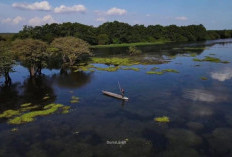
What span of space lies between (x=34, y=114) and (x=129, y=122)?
1656cm

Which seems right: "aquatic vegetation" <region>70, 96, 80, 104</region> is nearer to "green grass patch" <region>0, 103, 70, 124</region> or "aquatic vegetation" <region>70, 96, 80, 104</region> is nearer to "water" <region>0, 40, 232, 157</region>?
"water" <region>0, 40, 232, 157</region>

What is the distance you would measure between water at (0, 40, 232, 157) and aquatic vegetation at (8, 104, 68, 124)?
46.7 inches

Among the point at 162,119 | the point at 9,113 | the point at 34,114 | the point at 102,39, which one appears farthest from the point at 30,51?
the point at 102,39

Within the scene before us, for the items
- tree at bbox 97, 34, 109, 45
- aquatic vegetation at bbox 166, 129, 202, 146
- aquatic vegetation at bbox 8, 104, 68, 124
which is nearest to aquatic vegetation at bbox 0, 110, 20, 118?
aquatic vegetation at bbox 8, 104, 68, 124

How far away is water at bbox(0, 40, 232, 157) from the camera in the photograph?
25.3 metres

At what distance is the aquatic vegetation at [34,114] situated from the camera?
33781mm

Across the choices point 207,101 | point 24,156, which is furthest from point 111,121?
point 207,101

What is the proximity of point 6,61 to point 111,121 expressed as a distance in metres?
37.1

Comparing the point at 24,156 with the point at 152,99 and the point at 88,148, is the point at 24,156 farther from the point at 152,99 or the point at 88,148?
the point at 152,99

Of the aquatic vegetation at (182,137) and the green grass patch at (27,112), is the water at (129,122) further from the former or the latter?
the green grass patch at (27,112)

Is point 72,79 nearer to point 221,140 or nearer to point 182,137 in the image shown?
point 182,137

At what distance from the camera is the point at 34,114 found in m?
36.1

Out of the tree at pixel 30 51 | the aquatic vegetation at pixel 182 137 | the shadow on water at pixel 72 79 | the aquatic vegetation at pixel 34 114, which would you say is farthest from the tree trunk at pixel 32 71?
the aquatic vegetation at pixel 182 137

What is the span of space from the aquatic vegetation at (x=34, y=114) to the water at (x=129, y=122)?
1.19 metres
